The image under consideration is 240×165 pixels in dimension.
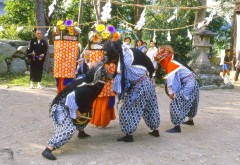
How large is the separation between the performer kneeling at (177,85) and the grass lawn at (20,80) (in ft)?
18.7

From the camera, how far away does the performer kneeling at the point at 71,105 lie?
4383mm

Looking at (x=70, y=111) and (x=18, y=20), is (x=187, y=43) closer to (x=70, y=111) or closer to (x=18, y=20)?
(x=70, y=111)

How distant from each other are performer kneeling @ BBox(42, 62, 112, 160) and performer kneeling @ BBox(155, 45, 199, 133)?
134 centimetres

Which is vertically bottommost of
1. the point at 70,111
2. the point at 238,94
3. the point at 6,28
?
the point at 238,94

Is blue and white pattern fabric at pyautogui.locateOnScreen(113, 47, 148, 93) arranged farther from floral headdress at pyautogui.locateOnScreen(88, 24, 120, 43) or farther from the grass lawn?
the grass lawn

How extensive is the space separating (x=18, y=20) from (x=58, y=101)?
62.3ft

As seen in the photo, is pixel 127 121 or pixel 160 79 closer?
pixel 127 121

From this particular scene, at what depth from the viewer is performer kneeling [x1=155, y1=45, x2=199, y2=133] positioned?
5.70 m

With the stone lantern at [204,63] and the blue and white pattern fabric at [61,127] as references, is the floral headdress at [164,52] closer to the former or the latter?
the blue and white pattern fabric at [61,127]

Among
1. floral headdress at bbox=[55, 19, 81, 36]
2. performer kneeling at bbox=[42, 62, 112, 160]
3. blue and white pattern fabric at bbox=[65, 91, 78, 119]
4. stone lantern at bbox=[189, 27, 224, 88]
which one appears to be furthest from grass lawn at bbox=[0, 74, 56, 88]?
blue and white pattern fabric at bbox=[65, 91, 78, 119]

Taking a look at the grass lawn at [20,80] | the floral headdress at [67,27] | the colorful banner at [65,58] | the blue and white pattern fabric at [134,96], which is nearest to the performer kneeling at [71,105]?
the blue and white pattern fabric at [134,96]

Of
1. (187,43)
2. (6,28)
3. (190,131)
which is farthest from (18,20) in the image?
(190,131)

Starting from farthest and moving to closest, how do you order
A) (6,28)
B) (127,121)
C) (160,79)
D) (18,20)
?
(18,20) → (6,28) → (160,79) → (127,121)

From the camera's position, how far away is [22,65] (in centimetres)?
1350
